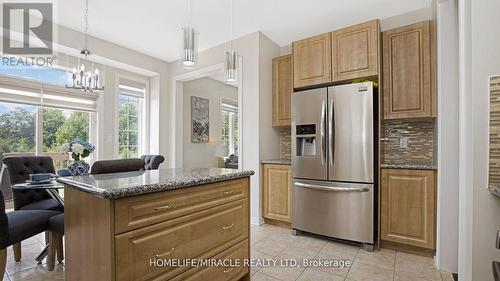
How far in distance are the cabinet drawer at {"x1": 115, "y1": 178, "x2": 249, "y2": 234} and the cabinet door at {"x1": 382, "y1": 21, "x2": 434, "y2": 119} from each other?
2.05m

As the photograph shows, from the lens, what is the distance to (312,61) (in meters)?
3.07

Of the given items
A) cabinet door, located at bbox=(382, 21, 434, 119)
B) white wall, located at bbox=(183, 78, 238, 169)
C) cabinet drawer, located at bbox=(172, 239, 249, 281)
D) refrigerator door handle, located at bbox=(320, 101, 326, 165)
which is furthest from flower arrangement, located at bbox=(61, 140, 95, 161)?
cabinet door, located at bbox=(382, 21, 434, 119)

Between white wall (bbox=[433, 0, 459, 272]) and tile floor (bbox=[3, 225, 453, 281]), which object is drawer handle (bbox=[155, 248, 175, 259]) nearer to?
tile floor (bbox=[3, 225, 453, 281])

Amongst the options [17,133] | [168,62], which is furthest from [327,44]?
[17,133]

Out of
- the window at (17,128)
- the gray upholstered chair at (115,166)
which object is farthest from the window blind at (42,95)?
the gray upholstered chair at (115,166)

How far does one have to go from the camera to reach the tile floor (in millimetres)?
2027

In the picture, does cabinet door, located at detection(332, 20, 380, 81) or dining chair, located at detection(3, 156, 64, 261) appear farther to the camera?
cabinet door, located at detection(332, 20, 380, 81)

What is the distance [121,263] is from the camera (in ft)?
3.62

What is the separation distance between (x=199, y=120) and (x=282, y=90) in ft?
8.21

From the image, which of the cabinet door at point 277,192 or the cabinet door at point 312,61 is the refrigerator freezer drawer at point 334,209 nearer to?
the cabinet door at point 277,192

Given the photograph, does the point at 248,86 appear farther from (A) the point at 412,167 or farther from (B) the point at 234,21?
(A) the point at 412,167

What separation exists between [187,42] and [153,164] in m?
2.23

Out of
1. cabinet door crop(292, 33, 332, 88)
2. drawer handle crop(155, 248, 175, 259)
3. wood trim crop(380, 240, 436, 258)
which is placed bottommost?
wood trim crop(380, 240, 436, 258)

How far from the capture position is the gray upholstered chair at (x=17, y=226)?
1.61 m
